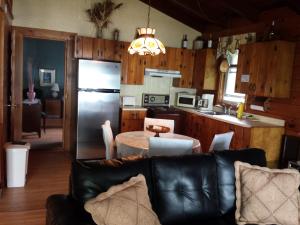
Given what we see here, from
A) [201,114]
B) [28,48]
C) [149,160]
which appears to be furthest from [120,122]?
[28,48]

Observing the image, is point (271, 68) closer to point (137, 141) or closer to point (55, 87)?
point (137, 141)

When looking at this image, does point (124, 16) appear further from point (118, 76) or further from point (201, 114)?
point (201, 114)

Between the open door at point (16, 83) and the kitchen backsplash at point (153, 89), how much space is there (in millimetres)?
1855

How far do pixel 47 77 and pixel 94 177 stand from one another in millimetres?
6734

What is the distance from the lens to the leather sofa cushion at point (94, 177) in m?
1.84

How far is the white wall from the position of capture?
16.0 ft

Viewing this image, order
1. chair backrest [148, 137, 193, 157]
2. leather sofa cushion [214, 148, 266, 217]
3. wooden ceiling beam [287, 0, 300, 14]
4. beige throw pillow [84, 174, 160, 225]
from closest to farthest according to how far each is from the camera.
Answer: beige throw pillow [84, 174, 160, 225]
leather sofa cushion [214, 148, 266, 217]
chair backrest [148, 137, 193, 157]
wooden ceiling beam [287, 0, 300, 14]

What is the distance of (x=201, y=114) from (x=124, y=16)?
2370 millimetres

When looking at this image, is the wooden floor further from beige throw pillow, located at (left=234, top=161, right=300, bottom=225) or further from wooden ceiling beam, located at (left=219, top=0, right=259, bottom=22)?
wooden ceiling beam, located at (left=219, top=0, right=259, bottom=22)

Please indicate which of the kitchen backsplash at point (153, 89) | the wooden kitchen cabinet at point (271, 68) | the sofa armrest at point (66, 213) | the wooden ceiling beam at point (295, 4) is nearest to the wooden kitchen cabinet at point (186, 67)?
the kitchen backsplash at point (153, 89)

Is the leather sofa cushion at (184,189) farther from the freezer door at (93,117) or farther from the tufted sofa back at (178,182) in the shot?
the freezer door at (93,117)

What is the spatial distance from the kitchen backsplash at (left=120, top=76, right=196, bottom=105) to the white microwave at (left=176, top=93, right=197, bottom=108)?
0.70 ft

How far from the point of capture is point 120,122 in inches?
208

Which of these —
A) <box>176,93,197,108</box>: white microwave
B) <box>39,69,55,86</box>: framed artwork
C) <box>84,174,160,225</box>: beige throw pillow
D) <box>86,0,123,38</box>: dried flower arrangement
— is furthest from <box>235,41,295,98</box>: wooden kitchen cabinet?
<box>39,69,55,86</box>: framed artwork
